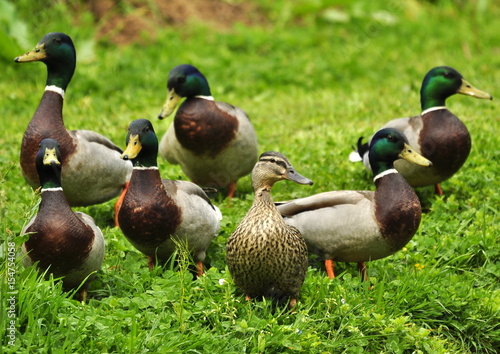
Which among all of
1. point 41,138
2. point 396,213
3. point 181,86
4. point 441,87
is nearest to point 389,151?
point 396,213

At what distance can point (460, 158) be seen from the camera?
551 centimetres

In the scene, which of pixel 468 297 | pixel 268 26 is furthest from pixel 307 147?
pixel 268 26

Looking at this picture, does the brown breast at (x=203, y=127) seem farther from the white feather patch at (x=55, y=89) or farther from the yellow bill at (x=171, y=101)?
the white feather patch at (x=55, y=89)

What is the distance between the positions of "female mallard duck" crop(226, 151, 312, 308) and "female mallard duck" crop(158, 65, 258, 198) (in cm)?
176

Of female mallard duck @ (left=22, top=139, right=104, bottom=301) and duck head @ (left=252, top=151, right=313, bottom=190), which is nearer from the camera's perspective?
female mallard duck @ (left=22, top=139, right=104, bottom=301)

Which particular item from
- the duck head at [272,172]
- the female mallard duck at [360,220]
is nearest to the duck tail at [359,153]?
the female mallard duck at [360,220]

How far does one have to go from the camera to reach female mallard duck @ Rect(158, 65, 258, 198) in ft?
18.5

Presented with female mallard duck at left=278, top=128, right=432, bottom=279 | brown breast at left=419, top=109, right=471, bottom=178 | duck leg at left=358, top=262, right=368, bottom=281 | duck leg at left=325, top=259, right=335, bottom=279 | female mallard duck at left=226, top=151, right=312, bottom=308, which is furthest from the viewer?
brown breast at left=419, top=109, right=471, bottom=178

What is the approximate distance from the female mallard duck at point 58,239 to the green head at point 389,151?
1.86 metres

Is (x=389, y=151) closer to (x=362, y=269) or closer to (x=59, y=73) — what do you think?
(x=362, y=269)

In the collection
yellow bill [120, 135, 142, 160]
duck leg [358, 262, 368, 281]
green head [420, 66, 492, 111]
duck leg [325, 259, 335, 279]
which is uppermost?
yellow bill [120, 135, 142, 160]

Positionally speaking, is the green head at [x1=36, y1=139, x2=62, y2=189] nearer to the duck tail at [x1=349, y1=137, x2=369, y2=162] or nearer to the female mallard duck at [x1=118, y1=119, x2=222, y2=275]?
the female mallard duck at [x1=118, y1=119, x2=222, y2=275]

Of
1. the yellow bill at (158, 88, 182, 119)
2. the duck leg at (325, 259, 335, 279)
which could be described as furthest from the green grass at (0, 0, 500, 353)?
the yellow bill at (158, 88, 182, 119)

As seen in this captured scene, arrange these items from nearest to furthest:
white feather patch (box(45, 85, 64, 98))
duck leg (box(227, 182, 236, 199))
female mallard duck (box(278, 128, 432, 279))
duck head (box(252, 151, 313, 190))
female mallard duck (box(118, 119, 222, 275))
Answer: duck head (box(252, 151, 313, 190)), female mallard duck (box(118, 119, 222, 275)), female mallard duck (box(278, 128, 432, 279)), white feather patch (box(45, 85, 64, 98)), duck leg (box(227, 182, 236, 199))
